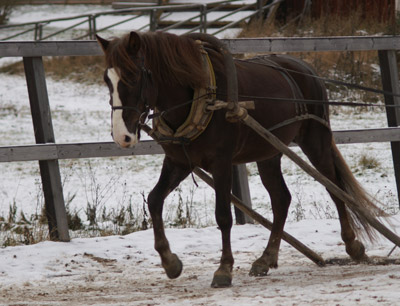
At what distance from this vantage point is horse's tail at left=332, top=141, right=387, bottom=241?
217 inches

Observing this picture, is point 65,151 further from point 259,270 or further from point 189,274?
point 259,270

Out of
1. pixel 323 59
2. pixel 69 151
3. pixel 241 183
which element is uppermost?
pixel 323 59

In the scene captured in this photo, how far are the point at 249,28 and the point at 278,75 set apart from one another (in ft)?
43.8

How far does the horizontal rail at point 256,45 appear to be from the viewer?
586cm

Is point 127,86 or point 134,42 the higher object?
point 134,42

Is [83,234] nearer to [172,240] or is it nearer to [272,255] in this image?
[172,240]

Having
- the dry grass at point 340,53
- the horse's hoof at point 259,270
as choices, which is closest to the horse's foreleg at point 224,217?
the horse's hoof at point 259,270

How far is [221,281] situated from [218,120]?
1.09 m

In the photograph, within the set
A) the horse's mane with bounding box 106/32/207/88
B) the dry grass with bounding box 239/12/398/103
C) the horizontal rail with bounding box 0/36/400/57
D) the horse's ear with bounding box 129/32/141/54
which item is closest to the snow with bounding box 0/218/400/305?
the horse's mane with bounding box 106/32/207/88

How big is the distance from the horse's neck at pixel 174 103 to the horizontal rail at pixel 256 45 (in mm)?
1749

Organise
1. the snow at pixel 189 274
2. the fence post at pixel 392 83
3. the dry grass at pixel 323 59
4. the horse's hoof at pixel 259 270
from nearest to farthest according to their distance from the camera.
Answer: the snow at pixel 189 274
the horse's hoof at pixel 259 270
the fence post at pixel 392 83
the dry grass at pixel 323 59

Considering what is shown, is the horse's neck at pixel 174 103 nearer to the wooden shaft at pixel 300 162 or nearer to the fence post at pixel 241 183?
the wooden shaft at pixel 300 162

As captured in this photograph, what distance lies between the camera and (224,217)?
467 centimetres

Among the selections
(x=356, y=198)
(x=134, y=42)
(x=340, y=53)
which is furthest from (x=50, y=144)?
(x=340, y=53)
